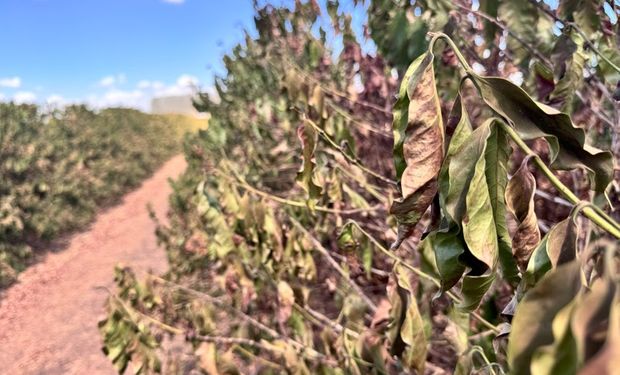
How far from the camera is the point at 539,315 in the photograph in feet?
1.37

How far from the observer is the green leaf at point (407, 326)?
1100mm

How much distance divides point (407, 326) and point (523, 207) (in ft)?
1.61

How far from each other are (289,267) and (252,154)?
7.54 feet

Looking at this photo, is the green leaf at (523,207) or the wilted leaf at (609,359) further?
the green leaf at (523,207)

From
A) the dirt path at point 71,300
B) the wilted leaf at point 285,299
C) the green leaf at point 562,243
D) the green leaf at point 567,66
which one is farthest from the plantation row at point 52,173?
the green leaf at point 562,243

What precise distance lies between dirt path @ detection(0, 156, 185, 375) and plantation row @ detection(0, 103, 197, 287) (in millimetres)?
464

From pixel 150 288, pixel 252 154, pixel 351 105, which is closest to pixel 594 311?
pixel 150 288

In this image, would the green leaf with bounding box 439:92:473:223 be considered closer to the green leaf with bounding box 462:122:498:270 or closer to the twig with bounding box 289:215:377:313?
the green leaf with bounding box 462:122:498:270

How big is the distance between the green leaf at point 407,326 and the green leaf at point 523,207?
0.45 m

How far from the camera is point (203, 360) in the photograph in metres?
1.87

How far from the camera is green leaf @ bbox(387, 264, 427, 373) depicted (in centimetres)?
110

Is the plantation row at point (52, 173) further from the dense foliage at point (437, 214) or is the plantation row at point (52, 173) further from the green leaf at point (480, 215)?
the green leaf at point (480, 215)

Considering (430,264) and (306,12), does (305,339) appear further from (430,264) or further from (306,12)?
(306,12)

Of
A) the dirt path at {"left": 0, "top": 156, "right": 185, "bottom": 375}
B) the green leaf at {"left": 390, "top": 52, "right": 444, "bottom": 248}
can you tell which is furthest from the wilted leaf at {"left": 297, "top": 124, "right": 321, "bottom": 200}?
the dirt path at {"left": 0, "top": 156, "right": 185, "bottom": 375}
